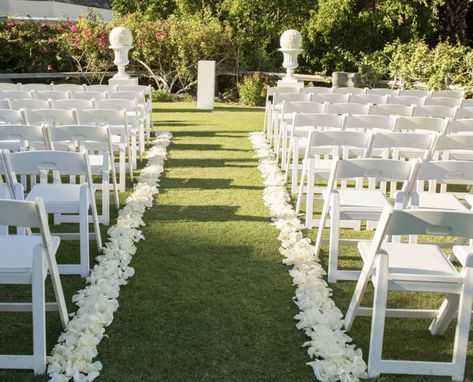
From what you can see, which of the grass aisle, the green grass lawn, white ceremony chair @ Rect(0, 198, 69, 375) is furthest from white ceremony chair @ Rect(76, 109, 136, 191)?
white ceremony chair @ Rect(0, 198, 69, 375)

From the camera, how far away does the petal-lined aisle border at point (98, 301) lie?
336 cm

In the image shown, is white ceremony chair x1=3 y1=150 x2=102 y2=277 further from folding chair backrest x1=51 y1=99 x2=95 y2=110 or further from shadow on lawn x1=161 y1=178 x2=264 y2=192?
folding chair backrest x1=51 y1=99 x2=95 y2=110

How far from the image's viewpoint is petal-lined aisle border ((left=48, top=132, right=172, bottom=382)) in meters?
3.36

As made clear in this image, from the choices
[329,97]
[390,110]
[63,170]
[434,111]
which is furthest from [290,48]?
[63,170]

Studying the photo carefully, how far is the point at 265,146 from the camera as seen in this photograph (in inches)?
400

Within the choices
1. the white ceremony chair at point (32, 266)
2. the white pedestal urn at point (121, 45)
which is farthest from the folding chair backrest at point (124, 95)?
the white ceremony chair at point (32, 266)

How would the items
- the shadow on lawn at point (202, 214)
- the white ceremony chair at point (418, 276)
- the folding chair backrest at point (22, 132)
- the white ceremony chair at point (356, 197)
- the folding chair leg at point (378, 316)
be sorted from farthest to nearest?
1. the shadow on lawn at point (202, 214)
2. the folding chair backrest at point (22, 132)
3. the white ceremony chair at point (356, 197)
4. the folding chair leg at point (378, 316)
5. the white ceremony chair at point (418, 276)

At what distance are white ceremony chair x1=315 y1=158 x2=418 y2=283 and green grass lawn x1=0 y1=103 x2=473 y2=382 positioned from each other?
0.21 metres

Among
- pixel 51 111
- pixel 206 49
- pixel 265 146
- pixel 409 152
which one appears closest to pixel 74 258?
pixel 51 111

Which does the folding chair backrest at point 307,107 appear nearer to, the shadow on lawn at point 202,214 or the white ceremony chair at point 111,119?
the shadow on lawn at point 202,214

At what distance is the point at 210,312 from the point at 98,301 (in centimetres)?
72

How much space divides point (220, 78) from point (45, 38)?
5160mm

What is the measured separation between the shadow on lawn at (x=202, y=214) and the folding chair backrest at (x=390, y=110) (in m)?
2.55

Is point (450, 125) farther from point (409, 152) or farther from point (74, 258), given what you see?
point (74, 258)
